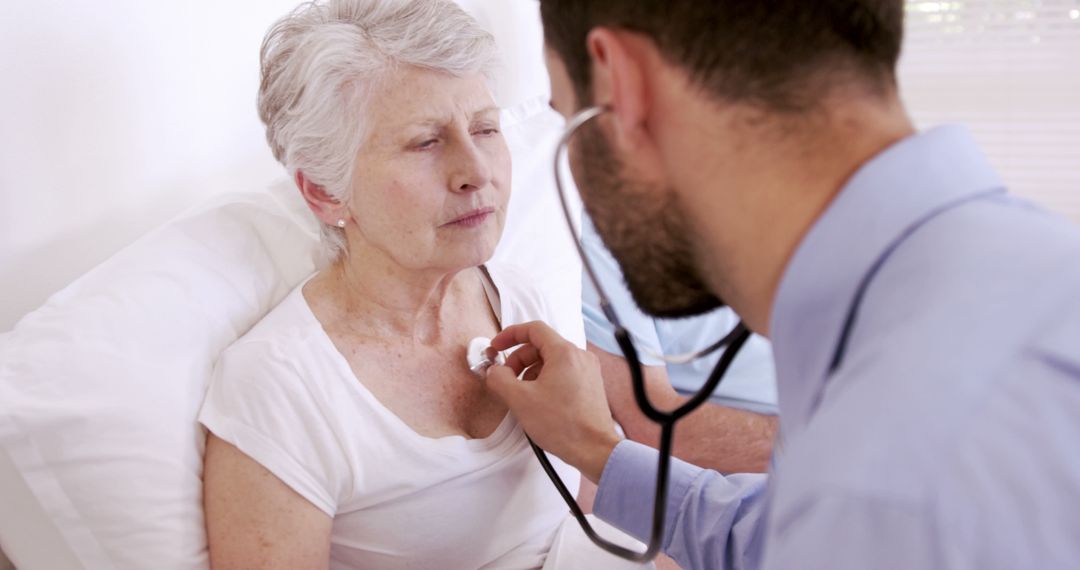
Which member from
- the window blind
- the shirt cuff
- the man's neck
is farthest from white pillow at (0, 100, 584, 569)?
the window blind

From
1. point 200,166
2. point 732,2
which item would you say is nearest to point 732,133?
point 732,2

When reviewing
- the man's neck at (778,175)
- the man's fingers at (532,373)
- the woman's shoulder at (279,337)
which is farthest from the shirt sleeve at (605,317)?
the man's neck at (778,175)

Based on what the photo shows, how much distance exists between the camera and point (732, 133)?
0.81m

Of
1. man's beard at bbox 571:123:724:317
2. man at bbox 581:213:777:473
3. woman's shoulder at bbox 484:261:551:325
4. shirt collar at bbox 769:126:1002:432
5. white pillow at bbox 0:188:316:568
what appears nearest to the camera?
shirt collar at bbox 769:126:1002:432

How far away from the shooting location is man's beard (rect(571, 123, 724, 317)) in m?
0.90

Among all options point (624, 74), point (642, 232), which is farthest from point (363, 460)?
point (624, 74)

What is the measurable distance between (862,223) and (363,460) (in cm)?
77

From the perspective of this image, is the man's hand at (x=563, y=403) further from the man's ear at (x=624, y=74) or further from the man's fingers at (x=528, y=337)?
the man's ear at (x=624, y=74)

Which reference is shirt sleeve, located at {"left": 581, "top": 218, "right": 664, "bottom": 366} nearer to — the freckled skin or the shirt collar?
the freckled skin

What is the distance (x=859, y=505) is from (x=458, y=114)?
0.91 meters

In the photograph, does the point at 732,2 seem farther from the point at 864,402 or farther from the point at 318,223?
the point at 318,223

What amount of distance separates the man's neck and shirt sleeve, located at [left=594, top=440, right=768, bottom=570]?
1.37 feet

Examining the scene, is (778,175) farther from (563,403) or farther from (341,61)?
(341,61)

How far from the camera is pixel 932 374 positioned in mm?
665
